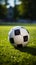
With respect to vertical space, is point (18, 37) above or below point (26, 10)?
below

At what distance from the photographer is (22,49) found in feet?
20.3

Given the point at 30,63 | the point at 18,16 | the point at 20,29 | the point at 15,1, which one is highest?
the point at 15,1

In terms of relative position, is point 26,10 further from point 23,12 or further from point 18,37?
point 18,37

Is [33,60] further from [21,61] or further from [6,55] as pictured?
[6,55]

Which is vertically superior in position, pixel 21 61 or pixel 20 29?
pixel 20 29

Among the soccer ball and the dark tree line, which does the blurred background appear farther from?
the soccer ball

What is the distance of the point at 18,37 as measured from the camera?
6375mm

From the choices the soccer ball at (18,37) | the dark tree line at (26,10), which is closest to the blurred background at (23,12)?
the dark tree line at (26,10)

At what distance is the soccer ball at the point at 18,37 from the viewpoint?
6297 mm

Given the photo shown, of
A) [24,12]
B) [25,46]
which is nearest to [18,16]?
[24,12]

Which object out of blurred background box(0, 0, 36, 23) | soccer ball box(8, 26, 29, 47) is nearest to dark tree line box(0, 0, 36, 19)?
blurred background box(0, 0, 36, 23)

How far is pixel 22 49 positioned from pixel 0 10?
151 feet

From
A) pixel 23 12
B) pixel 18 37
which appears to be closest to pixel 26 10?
pixel 23 12

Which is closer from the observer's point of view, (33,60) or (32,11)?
(33,60)
